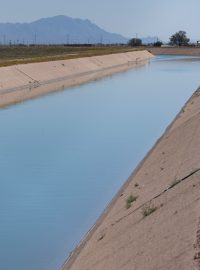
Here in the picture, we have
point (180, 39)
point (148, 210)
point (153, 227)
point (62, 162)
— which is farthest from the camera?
point (180, 39)

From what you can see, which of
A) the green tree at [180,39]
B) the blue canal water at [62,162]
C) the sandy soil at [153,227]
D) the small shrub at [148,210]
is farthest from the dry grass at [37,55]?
the green tree at [180,39]

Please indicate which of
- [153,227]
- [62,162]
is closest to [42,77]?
[62,162]

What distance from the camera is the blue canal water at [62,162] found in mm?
10312

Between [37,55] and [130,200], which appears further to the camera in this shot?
[37,55]

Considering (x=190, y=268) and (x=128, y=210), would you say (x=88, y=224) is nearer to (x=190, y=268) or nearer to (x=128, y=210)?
(x=128, y=210)

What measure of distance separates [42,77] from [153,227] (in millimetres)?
39841

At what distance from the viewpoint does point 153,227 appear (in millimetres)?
7828

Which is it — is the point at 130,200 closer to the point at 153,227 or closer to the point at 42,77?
the point at 153,227

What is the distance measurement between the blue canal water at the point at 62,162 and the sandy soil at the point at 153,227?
699 millimetres

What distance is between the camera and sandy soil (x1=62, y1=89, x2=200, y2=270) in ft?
21.3

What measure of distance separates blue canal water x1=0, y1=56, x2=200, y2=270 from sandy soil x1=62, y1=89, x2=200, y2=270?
699mm

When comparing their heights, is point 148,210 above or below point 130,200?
above

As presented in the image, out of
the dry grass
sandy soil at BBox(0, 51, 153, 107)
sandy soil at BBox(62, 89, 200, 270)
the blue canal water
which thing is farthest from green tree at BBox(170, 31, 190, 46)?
sandy soil at BBox(62, 89, 200, 270)

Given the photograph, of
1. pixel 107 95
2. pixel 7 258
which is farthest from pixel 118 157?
pixel 107 95
